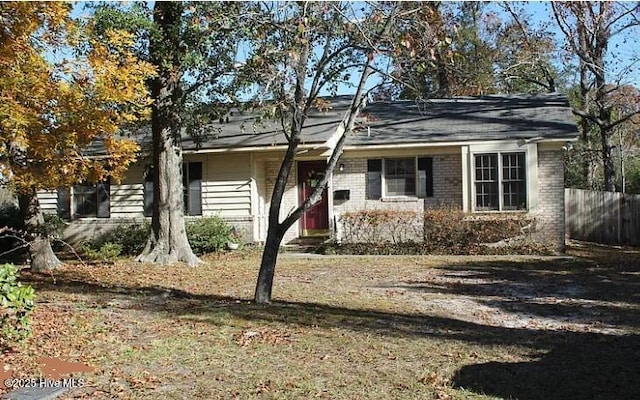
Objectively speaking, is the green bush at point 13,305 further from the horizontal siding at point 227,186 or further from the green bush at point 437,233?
the horizontal siding at point 227,186

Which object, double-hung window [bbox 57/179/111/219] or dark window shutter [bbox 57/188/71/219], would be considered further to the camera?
dark window shutter [bbox 57/188/71/219]

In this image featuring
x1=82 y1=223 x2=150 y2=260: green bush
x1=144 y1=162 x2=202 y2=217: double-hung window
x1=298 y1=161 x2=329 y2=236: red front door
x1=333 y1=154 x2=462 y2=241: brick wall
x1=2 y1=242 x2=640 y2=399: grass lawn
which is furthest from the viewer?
x1=298 y1=161 x2=329 y2=236: red front door

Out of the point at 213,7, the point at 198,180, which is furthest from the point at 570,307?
the point at 198,180

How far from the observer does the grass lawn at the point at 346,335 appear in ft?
18.1

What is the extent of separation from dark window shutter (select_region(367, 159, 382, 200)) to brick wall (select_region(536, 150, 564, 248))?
4.53 metres

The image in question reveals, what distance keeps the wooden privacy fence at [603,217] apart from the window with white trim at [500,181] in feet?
13.6

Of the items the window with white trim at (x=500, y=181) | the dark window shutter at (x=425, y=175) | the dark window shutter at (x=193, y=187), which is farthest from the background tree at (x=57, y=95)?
the window with white trim at (x=500, y=181)

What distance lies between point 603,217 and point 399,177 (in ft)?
23.9

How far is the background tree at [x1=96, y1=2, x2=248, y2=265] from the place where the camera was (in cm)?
1087

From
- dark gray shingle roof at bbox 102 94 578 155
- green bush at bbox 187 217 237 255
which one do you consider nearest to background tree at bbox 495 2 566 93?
dark gray shingle roof at bbox 102 94 578 155

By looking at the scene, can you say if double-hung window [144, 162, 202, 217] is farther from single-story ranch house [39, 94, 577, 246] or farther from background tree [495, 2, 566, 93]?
background tree [495, 2, 566, 93]

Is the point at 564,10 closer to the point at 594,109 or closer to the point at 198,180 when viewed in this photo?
the point at 594,109

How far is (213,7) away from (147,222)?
1049cm

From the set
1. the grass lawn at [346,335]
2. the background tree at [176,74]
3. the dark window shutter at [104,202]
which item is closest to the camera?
the grass lawn at [346,335]
